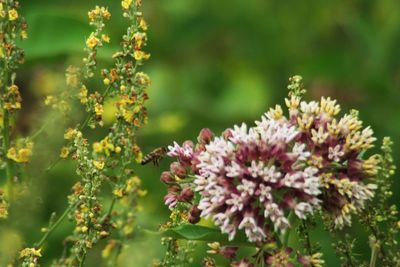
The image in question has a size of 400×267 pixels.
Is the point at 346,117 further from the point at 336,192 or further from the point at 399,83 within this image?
the point at 399,83

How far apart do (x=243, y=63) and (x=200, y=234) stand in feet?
12.3

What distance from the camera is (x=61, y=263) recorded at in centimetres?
286

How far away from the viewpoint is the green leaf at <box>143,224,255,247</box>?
250 cm

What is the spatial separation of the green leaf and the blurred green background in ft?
7.07

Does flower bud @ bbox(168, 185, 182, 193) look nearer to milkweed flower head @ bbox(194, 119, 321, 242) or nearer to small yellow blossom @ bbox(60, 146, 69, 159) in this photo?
milkweed flower head @ bbox(194, 119, 321, 242)

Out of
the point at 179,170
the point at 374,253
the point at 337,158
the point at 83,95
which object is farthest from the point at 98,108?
the point at 374,253

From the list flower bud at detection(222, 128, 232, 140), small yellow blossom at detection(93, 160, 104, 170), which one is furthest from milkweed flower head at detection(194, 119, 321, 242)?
small yellow blossom at detection(93, 160, 104, 170)

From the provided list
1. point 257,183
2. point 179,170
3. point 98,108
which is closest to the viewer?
point 257,183

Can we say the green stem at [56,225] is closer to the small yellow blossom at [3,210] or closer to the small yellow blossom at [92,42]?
the small yellow blossom at [3,210]

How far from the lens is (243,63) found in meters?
6.20

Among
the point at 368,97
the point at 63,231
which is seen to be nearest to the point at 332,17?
the point at 368,97

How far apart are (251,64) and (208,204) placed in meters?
3.72

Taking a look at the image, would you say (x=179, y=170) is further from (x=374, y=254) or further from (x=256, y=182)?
(x=374, y=254)

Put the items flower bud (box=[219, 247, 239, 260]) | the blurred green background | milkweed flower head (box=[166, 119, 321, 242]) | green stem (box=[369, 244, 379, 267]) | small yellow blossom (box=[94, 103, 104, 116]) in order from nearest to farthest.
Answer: milkweed flower head (box=[166, 119, 321, 242])
flower bud (box=[219, 247, 239, 260])
green stem (box=[369, 244, 379, 267])
small yellow blossom (box=[94, 103, 104, 116])
the blurred green background
